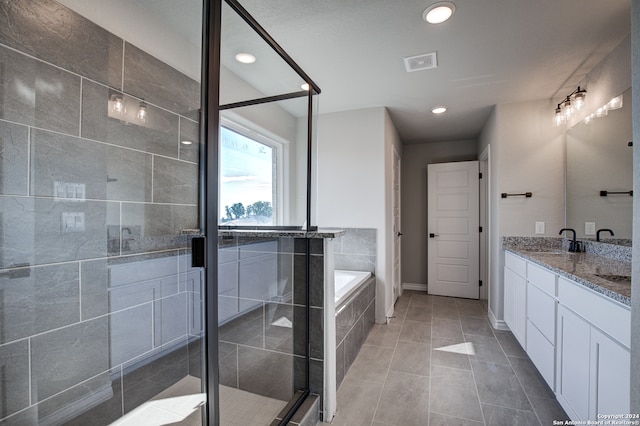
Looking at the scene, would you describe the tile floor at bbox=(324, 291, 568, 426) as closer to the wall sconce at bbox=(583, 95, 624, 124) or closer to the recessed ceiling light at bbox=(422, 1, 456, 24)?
the wall sconce at bbox=(583, 95, 624, 124)

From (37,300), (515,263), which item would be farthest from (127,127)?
(515,263)

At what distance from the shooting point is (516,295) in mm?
2643

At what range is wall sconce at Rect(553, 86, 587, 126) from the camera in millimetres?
2532

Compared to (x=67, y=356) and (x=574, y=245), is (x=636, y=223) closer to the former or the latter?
(x=67, y=356)

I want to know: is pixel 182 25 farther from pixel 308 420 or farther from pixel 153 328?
pixel 308 420

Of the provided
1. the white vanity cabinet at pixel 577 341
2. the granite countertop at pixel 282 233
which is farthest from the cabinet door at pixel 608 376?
the granite countertop at pixel 282 233

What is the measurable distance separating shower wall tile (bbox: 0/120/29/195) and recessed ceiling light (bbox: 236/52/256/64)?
948 millimetres

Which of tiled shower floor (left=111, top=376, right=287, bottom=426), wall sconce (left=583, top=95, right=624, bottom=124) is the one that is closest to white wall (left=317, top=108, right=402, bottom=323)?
wall sconce (left=583, top=95, right=624, bottom=124)

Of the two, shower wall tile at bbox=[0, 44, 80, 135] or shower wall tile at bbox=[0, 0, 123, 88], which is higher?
shower wall tile at bbox=[0, 0, 123, 88]

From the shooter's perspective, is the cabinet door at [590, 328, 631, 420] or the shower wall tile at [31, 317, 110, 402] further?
the cabinet door at [590, 328, 631, 420]

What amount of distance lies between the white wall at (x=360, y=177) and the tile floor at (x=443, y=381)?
0.67 metres

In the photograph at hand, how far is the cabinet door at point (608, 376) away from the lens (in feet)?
3.84

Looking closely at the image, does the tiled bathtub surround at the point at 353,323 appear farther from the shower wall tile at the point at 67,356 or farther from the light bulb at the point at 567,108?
the light bulb at the point at 567,108

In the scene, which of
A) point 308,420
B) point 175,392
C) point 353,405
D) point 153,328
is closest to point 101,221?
point 153,328
